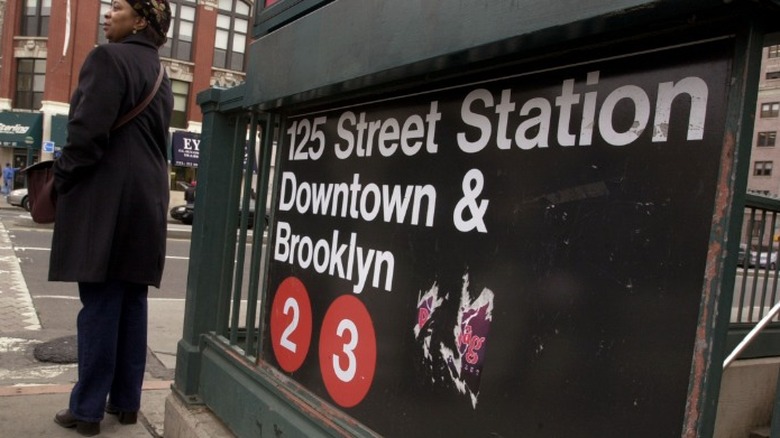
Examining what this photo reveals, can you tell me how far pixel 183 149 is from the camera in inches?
1070

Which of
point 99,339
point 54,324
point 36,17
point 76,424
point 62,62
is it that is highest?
point 36,17

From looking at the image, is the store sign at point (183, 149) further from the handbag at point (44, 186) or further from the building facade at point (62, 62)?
the handbag at point (44, 186)

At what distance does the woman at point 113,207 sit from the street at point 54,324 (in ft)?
3.69

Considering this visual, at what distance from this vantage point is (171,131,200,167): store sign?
1061 inches

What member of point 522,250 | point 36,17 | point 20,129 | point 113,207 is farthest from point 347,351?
point 36,17

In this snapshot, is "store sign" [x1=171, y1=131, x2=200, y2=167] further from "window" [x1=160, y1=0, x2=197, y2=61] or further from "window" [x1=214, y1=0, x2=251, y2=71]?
"window" [x1=214, y1=0, x2=251, y2=71]

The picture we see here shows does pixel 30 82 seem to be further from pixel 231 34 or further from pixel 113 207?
pixel 113 207

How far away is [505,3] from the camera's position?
137 centimetres

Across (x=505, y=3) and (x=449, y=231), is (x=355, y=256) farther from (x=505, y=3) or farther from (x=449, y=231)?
(x=505, y=3)

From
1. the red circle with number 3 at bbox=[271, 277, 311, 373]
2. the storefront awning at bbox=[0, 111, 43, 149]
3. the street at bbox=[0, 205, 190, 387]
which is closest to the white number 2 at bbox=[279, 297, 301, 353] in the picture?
the red circle with number 3 at bbox=[271, 277, 311, 373]

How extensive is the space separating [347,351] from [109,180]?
1.43 meters

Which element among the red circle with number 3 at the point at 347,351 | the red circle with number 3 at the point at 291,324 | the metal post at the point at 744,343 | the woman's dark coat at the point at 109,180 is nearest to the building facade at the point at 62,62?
the woman's dark coat at the point at 109,180

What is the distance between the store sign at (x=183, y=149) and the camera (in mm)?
26938

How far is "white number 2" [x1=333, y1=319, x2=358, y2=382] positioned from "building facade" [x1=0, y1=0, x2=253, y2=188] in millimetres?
26614
